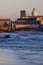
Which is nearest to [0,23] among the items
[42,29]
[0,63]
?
[42,29]

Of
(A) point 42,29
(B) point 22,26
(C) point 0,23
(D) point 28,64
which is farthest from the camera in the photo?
(C) point 0,23

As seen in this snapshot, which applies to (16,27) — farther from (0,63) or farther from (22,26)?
(0,63)

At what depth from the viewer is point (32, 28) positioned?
77750 mm

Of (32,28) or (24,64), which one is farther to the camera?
(32,28)

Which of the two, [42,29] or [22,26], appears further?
[22,26]

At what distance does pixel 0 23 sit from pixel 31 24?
35.3 ft

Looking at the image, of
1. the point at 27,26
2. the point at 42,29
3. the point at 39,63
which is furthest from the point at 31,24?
the point at 39,63

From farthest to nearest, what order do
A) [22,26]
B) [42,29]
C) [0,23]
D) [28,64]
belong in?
[0,23] → [22,26] → [42,29] → [28,64]

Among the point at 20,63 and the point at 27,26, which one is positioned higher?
the point at 20,63

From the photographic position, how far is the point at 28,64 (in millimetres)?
9016

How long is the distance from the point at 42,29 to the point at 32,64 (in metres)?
65.4

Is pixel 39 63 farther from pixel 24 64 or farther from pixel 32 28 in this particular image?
pixel 32 28

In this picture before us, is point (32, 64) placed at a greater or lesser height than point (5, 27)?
greater

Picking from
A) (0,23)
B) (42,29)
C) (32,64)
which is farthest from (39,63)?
(0,23)
